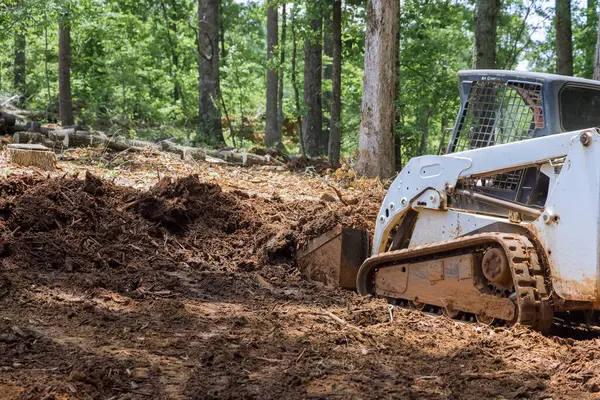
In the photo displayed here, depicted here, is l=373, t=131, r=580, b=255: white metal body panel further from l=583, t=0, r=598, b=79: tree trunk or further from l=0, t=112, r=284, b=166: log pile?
l=583, t=0, r=598, b=79: tree trunk

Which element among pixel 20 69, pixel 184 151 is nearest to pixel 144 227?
pixel 184 151

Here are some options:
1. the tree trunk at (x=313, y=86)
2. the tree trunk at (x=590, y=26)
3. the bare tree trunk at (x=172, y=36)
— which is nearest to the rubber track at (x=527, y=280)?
the tree trunk at (x=313, y=86)

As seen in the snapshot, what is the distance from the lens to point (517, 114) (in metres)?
6.45

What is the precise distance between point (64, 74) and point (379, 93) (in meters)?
11.0

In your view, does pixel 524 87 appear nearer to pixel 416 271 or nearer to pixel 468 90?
pixel 468 90

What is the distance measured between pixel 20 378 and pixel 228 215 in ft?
18.3

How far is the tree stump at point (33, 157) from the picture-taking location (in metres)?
11.1

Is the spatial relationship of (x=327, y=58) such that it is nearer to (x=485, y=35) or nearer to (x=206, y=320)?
(x=485, y=35)

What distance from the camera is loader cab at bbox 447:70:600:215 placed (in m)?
6.07

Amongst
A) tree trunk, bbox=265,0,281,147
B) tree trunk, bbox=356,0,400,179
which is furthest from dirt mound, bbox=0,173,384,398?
tree trunk, bbox=265,0,281,147

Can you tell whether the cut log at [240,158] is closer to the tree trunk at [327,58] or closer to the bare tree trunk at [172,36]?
the tree trunk at [327,58]

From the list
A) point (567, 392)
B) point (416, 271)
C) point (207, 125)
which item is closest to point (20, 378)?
point (567, 392)

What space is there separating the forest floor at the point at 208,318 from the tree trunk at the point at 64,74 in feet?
32.4

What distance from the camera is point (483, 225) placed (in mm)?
6223
